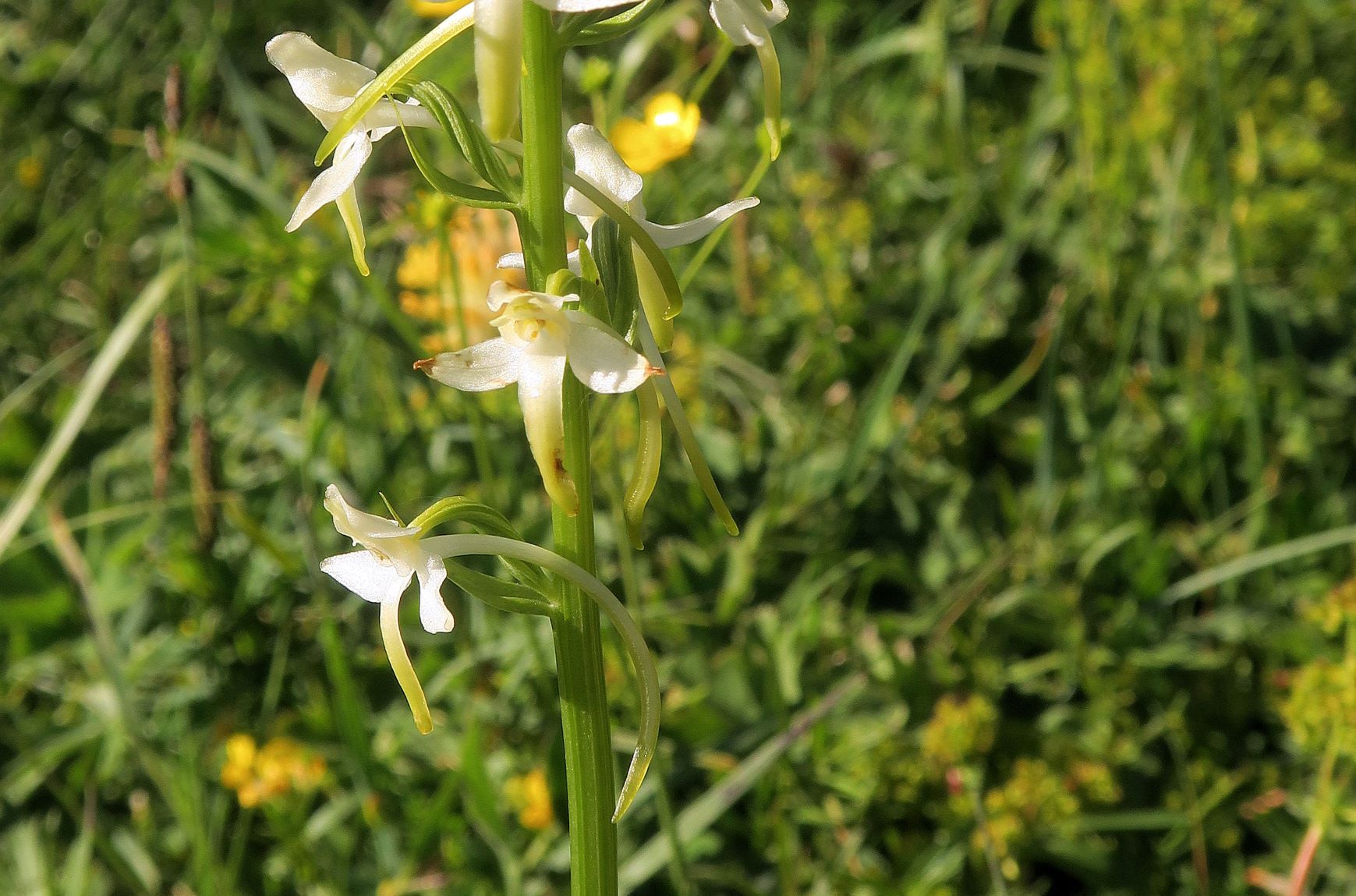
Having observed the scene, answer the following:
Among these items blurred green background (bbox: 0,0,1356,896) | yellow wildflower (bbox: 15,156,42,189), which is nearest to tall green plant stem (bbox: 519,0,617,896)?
blurred green background (bbox: 0,0,1356,896)

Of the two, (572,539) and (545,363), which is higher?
(545,363)

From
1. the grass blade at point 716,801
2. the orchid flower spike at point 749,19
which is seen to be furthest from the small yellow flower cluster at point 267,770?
the orchid flower spike at point 749,19

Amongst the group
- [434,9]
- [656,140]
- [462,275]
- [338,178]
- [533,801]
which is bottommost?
[533,801]

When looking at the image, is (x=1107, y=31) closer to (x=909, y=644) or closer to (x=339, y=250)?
(x=909, y=644)

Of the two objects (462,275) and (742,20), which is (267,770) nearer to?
(462,275)

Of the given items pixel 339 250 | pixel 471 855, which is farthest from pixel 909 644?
pixel 339 250

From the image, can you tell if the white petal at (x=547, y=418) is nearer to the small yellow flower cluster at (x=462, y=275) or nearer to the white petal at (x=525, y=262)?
the white petal at (x=525, y=262)

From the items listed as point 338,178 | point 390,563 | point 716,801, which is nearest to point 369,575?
point 390,563
